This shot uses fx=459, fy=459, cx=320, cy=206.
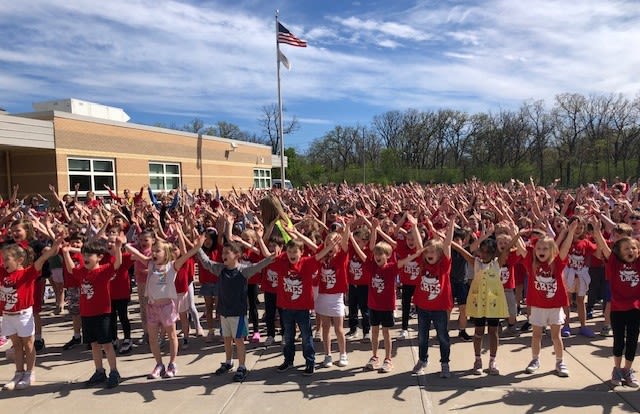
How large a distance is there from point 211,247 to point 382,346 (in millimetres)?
2865

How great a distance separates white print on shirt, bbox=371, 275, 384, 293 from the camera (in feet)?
17.7

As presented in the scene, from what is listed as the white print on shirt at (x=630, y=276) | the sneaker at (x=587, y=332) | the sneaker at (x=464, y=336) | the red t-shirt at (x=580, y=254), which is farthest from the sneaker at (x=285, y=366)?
the red t-shirt at (x=580, y=254)

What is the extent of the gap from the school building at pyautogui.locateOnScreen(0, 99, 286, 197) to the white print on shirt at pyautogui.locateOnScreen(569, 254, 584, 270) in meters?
17.8

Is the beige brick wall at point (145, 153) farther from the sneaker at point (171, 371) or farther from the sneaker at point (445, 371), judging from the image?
the sneaker at point (445, 371)

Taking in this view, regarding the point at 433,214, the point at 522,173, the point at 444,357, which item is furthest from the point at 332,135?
the point at 444,357

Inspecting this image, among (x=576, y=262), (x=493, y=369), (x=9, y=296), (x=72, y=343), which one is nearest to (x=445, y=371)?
(x=493, y=369)

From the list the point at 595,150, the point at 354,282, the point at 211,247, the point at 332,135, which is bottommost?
the point at 354,282

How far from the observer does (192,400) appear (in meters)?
4.57

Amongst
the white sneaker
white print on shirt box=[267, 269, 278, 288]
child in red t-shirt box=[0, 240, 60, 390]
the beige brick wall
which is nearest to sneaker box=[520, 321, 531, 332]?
the white sneaker

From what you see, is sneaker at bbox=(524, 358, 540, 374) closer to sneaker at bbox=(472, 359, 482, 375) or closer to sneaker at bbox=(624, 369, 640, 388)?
sneaker at bbox=(472, 359, 482, 375)

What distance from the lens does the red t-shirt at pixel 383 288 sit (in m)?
5.35

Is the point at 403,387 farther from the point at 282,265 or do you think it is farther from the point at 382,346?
the point at 282,265

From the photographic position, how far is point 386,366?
17.1ft

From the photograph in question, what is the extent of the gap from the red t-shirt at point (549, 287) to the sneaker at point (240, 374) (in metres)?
3.32
